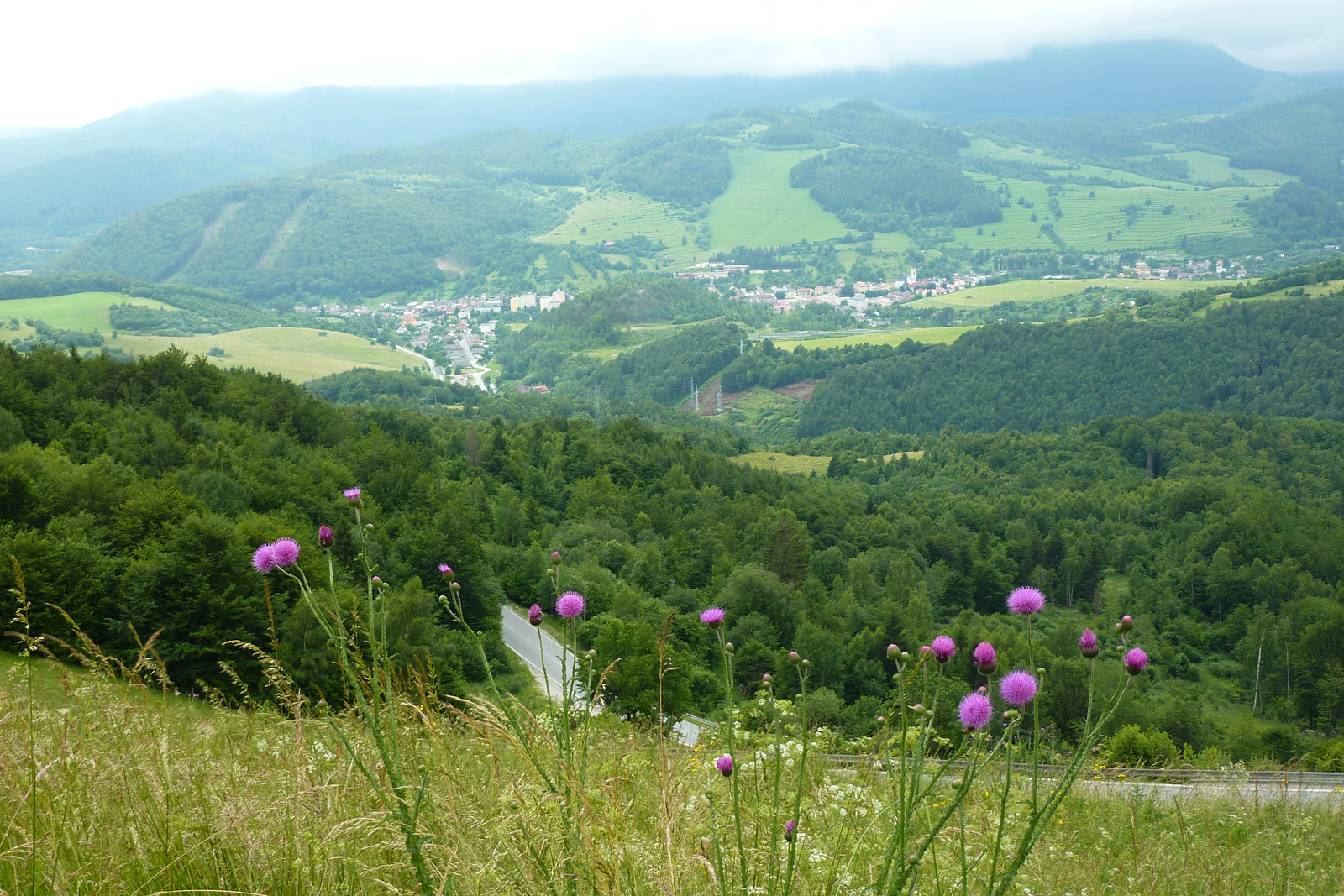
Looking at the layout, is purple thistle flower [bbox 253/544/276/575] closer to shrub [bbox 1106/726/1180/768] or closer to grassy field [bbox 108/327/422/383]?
shrub [bbox 1106/726/1180/768]

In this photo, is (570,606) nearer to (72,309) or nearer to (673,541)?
(673,541)

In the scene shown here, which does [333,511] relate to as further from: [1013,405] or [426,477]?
[1013,405]

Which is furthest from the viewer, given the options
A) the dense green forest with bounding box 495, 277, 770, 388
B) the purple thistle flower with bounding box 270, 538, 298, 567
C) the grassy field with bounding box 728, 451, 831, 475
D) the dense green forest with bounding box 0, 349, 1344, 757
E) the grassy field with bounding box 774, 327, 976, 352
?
the dense green forest with bounding box 495, 277, 770, 388

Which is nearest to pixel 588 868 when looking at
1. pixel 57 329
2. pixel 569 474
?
pixel 569 474

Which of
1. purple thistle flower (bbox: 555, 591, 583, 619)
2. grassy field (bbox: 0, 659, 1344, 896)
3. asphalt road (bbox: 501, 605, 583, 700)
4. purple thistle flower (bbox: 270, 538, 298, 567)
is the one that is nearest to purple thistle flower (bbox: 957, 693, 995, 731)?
grassy field (bbox: 0, 659, 1344, 896)

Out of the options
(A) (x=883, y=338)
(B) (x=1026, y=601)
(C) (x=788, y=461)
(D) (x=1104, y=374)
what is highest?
(B) (x=1026, y=601)

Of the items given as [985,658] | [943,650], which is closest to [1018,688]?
[985,658]

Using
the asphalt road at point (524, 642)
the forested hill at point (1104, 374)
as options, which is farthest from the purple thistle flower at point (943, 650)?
the forested hill at point (1104, 374)
